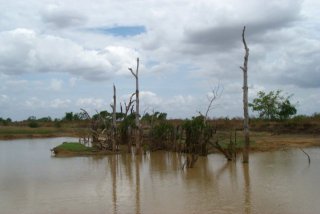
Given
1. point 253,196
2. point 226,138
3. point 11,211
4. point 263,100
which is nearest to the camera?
point 11,211

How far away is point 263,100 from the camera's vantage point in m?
46.8

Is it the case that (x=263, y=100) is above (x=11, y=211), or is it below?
above

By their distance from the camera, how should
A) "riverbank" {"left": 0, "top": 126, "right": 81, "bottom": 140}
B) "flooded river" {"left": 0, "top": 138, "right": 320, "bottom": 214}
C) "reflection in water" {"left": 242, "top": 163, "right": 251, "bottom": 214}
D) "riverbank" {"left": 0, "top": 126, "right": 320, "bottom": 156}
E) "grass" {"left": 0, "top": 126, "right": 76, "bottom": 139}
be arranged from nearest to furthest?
"reflection in water" {"left": 242, "top": 163, "right": 251, "bottom": 214}, "flooded river" {"left": 0, "top": 138, "right": 320, "bottom": 214}, "riverbank" {"left": 0, "top": 126, "right": 320, "bottom": 156}, "riverbank" {"left": 0, "top": 126, "right": 81, "bottom": 140}, "grass" {"left": 0, "top": 126, "right": 76, "bottom": 139}

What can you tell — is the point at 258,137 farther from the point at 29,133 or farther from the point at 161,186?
the point at 29,133

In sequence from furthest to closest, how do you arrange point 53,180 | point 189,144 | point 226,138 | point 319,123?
point 319,123, point 226,138, point 189,144, point 53,180

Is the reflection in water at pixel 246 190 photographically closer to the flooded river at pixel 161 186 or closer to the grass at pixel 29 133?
the flooded river at pixel 161 186

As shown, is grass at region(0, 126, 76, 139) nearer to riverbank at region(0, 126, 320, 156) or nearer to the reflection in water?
riverbank at region(0, 126, 320, 156)

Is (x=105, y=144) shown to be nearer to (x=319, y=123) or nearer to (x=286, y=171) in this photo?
(x=286, y=171)

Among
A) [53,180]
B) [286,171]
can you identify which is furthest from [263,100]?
[53,180]

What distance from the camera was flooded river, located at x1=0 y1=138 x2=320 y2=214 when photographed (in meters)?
10.5

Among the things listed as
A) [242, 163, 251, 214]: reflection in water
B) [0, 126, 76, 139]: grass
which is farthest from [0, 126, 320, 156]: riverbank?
[242, 163, 251, 214]: reflection in water

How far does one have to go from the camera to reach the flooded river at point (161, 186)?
1046cm

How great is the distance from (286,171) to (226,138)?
522 inches

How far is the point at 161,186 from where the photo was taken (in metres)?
13.5
